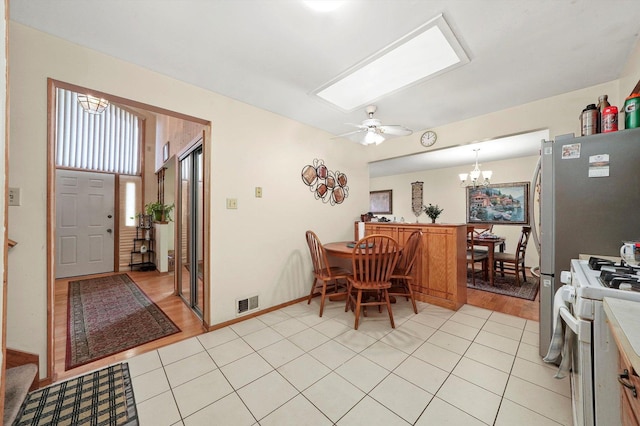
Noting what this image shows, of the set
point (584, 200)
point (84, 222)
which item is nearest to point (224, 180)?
point (584, 200)

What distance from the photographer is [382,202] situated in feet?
23.7

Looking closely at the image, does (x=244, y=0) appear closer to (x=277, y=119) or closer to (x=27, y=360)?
(x=277, y=119)

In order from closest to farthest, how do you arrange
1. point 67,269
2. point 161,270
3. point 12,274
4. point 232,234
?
point 12,274 → point 232,234 → point 67,269 → point 161,270

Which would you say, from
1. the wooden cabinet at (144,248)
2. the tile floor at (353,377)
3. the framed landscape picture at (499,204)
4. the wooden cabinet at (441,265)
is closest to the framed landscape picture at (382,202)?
the framed landscape picture at (499,204)

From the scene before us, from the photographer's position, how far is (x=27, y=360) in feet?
4.91

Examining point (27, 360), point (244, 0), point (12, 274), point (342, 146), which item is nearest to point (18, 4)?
point (244, 0)

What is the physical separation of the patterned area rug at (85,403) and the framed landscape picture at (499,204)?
6349 millimetres

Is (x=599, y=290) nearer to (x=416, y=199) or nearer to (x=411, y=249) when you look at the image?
(x=411, y=249)

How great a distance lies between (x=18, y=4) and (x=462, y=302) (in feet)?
14.7

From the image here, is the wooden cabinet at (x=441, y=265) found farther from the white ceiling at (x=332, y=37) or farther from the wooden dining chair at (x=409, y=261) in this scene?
the white ceiling at (x=332, y=37)

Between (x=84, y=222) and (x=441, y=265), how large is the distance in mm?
6120

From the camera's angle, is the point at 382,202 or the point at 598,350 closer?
the point at 598,350

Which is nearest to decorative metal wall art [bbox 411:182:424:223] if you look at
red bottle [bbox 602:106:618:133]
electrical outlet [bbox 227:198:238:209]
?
red bottle [bbox 602:106:618:133]

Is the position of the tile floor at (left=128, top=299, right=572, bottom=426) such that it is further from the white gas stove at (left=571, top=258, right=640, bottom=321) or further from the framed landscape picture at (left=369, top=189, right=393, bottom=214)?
the framed landscape picture at (left=369, top=189, right=393, bottom=214)
